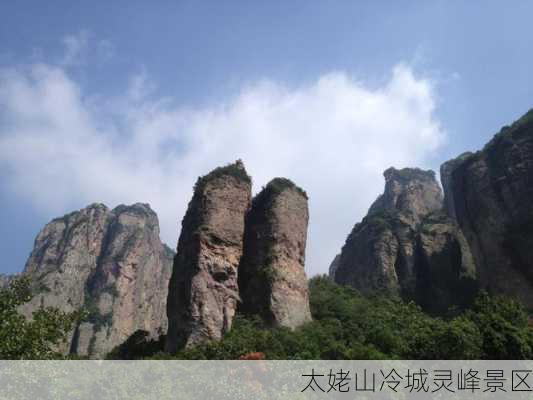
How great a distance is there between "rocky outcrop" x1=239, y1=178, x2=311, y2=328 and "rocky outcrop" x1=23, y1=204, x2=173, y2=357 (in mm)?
55120

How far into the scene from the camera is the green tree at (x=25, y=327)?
15930 mm

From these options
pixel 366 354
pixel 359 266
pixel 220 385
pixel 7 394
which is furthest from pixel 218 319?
pixel 359 266

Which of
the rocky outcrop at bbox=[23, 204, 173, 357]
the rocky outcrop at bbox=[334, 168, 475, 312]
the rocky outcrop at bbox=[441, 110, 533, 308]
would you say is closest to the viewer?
the rocky outcrop at bbox=[441, 110, 533, 308]

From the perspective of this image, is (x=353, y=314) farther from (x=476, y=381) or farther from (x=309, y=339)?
(x=476, y=381)

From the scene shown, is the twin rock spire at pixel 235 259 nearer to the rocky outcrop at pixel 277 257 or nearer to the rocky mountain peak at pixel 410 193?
the rocky outcrop at pixel 277 257

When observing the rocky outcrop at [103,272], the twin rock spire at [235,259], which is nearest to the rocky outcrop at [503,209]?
the twin rock spire at [235,259]

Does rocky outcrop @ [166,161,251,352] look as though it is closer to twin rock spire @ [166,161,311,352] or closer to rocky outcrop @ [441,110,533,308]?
twin rock spire @ [166,161,311,352]

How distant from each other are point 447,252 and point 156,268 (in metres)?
69.8

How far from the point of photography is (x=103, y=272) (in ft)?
354

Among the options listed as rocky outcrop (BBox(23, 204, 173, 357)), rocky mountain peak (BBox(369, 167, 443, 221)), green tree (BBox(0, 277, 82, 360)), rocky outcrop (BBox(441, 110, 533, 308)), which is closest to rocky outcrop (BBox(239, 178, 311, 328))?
rocky outcrop (BBox(441, 110, 533, 308))

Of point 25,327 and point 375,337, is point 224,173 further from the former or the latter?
point 25,327

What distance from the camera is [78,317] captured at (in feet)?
60.7

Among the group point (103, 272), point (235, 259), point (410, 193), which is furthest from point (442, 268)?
point (103, 272)

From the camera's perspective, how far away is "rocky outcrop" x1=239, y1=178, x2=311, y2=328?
3962 cm
